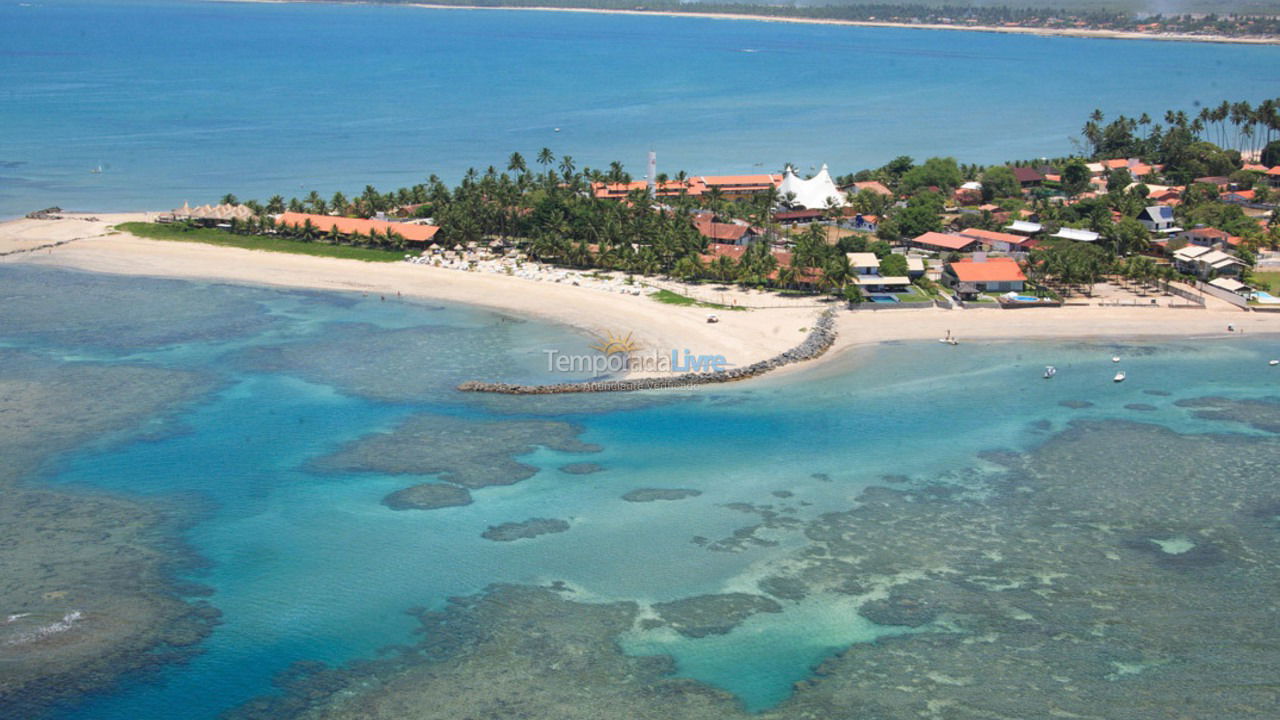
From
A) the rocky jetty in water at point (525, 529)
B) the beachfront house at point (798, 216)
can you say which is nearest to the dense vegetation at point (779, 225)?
the beachfront house at point (798, 216)

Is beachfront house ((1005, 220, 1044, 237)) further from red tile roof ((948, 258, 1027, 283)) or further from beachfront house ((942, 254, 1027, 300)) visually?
red tile roof ((948, 258, 1027, 283))

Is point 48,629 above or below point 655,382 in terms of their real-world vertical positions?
below

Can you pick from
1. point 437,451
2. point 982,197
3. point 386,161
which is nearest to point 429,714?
point 437,451

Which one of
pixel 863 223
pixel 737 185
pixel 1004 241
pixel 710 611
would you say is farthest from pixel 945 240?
pixel 710 611

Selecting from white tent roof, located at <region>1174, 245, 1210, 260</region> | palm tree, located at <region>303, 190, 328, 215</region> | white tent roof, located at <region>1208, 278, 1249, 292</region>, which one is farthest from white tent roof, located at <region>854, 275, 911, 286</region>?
palm tree, located at <region>303, 190, 328, 215</region>

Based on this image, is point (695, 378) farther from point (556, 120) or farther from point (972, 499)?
point (556, 120)

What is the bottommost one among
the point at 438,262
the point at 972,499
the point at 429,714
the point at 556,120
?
the point at 429,714

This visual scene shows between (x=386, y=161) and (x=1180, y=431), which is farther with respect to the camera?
(x=386, y=161)

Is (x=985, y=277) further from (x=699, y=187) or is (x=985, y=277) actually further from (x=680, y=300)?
(x=699, y=187)
